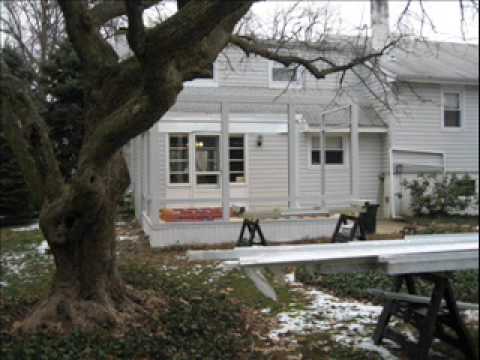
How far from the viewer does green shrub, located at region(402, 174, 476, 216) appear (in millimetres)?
15258

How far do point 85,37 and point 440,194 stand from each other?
1272cm

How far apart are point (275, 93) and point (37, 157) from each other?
1144 cm

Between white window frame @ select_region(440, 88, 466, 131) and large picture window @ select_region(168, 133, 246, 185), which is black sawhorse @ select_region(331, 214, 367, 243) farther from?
white window frame @ select_region(440, 88, 466, 131)

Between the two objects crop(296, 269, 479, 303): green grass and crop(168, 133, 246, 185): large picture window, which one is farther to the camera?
crop(168, 133, 246, 185): large picture window

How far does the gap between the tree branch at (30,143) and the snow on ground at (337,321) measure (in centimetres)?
281

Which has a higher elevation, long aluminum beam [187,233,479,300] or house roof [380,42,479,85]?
house roof [380,42,479,85]

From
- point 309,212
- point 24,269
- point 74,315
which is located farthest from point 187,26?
point 309,212

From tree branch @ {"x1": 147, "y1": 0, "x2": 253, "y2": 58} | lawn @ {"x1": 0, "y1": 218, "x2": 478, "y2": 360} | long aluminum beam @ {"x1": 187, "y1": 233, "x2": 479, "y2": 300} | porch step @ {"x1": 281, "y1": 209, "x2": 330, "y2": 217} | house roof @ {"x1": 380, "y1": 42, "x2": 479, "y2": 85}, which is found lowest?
lawn @ {"x1": 0, "y1": 218, "x2": 478, "y2": 360}

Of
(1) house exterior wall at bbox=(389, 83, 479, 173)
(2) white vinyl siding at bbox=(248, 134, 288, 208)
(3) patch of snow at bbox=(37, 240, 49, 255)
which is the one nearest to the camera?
(3) patch of snow at bbox=(37, 240, 49, 255)

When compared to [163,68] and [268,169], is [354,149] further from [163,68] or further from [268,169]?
[163,68]

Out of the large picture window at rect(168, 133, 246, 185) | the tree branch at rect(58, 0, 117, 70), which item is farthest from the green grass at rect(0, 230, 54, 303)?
the large picture window at rect(168, 133, 246, 185)

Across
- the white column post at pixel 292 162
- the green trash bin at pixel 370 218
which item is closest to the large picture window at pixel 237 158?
the white column post at pixel 292 162

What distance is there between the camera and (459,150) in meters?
17.2

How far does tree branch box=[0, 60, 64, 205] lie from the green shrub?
12.5m
